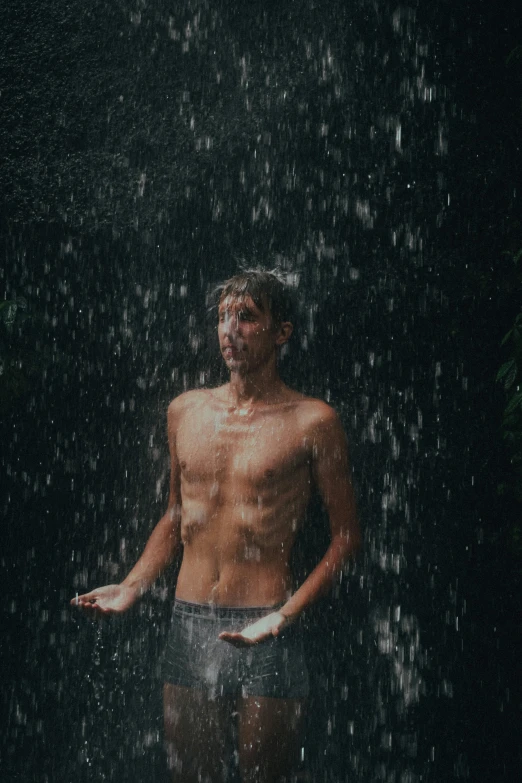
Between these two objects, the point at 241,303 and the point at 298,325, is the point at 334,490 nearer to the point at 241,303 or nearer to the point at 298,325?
the point at 241,303

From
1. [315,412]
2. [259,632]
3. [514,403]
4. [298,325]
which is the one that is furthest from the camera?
[298,325]

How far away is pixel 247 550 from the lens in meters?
2.57

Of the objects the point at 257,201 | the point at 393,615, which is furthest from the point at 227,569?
the point at 257,201

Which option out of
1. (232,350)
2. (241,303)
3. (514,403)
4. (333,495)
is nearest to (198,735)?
(333,495)

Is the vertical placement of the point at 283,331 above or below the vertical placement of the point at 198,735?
above

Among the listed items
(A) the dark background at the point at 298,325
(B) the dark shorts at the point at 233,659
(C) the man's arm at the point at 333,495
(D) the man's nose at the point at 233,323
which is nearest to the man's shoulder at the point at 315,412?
(C) the man's arm at the point at 333,495

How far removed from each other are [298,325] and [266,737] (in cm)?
146

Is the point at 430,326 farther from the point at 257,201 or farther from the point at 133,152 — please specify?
the point at 133,152

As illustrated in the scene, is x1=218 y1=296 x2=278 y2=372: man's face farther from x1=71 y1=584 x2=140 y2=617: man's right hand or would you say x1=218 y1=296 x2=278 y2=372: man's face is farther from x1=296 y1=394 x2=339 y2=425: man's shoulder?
x1=71 y1=584 x2=140 y2=617: man's right hand

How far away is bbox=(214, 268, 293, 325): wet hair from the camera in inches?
105

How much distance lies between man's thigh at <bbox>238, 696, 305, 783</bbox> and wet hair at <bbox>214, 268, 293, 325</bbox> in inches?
44.7

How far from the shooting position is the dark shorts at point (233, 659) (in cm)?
251

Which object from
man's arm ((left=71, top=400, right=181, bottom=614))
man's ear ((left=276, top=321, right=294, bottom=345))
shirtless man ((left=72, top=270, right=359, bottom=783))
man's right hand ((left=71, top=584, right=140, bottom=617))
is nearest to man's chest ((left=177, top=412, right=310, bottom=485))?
shirtless man ((left=72, top=270, right=359, bottom=783))

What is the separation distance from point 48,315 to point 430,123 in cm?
169
